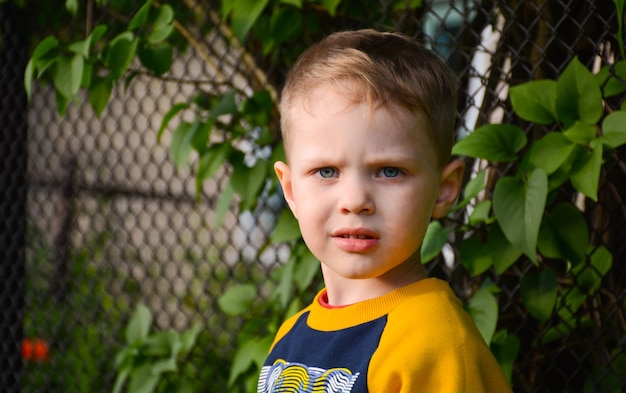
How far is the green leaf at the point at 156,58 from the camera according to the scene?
2373 mm

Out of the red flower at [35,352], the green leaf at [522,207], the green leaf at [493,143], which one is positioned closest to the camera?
the green leaf at [522,207]

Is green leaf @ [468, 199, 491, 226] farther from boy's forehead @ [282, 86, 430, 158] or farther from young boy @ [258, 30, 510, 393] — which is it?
boy's forehead @ [282, 86, 430, 158]

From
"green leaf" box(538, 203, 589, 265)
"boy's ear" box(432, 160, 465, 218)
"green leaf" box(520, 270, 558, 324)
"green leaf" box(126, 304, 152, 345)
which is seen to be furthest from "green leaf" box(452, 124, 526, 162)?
"green leaf" box(126, 304, 152, 345)

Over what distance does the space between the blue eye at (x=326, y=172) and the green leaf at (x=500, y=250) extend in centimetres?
74

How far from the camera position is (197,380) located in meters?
2.76

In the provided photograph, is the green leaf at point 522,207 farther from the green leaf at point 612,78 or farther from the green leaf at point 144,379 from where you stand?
the green leaf at point 144,379

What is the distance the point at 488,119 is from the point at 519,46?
203 mm

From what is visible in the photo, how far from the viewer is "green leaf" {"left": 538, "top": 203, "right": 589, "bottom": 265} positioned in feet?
6.14

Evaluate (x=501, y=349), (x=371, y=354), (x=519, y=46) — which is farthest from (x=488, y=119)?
(x=371, y=354)

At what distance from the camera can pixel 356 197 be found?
1.25 meters

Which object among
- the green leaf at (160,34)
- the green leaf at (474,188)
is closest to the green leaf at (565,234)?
the green leaf at (474,188)

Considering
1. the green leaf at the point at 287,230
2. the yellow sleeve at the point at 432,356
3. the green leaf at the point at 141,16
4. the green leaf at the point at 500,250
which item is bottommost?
the green leaf at the point at 287,230

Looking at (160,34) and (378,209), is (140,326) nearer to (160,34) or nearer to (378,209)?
(160,34)

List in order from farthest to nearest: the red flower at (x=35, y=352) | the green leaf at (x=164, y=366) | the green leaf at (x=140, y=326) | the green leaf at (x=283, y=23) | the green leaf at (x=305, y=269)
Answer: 1. the red flower at (x=35, y=352)
2. the green leaf at (x=140, y=326)
3. the green leaf at (x=164, y=366)
4. the green leaf at (x=283, y=23)
5. the green leaf at (x=305, y=269)
